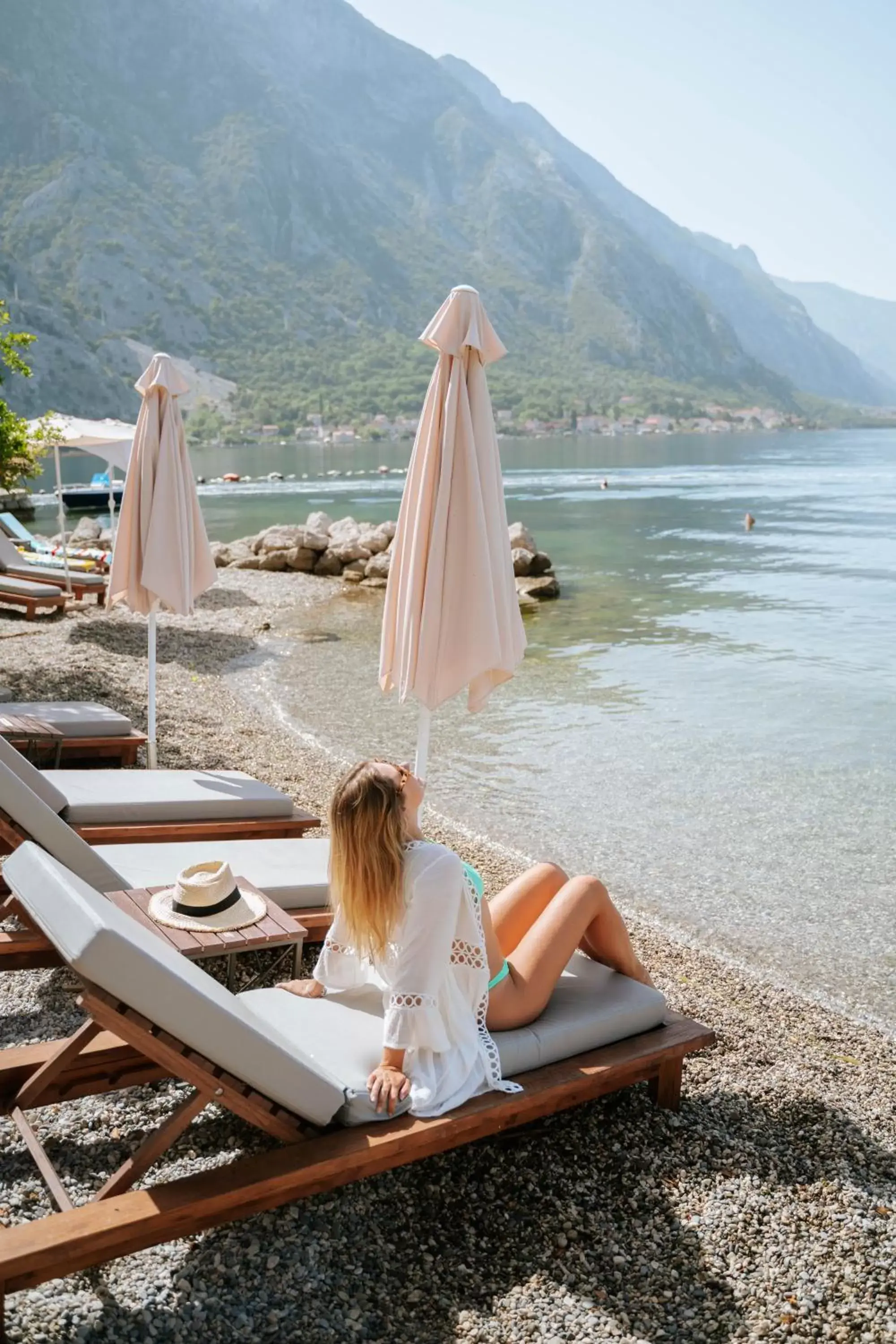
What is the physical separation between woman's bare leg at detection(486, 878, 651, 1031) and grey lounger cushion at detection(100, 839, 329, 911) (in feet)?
3.99

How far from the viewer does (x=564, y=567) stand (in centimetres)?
2755

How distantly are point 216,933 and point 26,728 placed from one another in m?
3.44

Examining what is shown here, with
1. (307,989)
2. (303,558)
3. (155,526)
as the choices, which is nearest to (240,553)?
(303,558)

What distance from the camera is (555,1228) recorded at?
3.32 meters

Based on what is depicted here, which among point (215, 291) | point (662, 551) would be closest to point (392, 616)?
point (662, 551)

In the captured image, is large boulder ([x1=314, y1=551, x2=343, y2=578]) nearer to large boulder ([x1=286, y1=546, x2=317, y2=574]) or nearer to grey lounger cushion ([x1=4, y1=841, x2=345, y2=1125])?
large boulder ([x1=286, y1=546, x2=317, y2=574])

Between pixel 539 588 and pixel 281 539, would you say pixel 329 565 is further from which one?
pixel 539 588

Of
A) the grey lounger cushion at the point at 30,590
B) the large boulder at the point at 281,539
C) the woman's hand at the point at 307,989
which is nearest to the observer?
the woman's hand at the point at 307,989

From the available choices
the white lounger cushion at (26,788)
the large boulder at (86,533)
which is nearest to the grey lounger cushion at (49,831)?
the white lounger cushion at (26,788)

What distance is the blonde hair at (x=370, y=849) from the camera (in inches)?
129

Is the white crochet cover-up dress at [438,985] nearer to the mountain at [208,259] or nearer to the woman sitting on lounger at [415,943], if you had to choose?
the woman sitting on lounger at [415,943]

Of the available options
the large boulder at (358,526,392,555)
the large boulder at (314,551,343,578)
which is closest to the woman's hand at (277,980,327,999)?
the large boulder at (358,526,392,555)

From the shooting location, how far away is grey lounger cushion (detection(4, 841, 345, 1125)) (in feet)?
8.80

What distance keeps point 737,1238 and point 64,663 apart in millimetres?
9981
